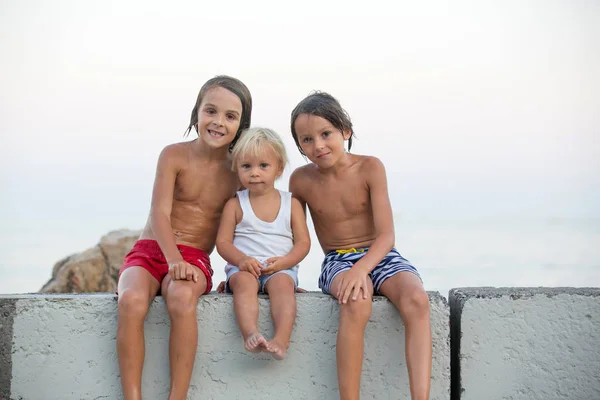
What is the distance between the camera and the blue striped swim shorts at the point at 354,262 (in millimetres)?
3371

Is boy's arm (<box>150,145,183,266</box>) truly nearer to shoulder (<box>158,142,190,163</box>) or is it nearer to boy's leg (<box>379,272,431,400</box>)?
shoulder (<box>158,142,190,163</box>)

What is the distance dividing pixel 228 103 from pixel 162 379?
139cm

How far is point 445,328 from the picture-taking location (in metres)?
3.30

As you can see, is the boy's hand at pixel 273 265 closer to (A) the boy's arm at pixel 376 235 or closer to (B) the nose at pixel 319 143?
(A) the boy's arm at pixel 376 235

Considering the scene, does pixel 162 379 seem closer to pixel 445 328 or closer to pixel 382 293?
pixel 382 293

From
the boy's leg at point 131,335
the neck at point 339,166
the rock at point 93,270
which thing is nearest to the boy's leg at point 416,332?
the neck at point 339,166

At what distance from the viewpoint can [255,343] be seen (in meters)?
→ 3.04

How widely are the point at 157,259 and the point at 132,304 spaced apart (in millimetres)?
345

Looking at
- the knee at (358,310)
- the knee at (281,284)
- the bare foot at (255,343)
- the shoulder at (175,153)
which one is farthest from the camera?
the shoulder at (175,153)

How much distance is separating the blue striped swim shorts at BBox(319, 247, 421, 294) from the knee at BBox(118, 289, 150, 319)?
0.84 m

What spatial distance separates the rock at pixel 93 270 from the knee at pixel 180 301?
482cm

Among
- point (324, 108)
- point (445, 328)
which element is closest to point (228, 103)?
point (324, 108)

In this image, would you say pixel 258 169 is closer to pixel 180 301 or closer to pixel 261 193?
pixel 261 193

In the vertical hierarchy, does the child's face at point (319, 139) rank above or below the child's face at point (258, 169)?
above
